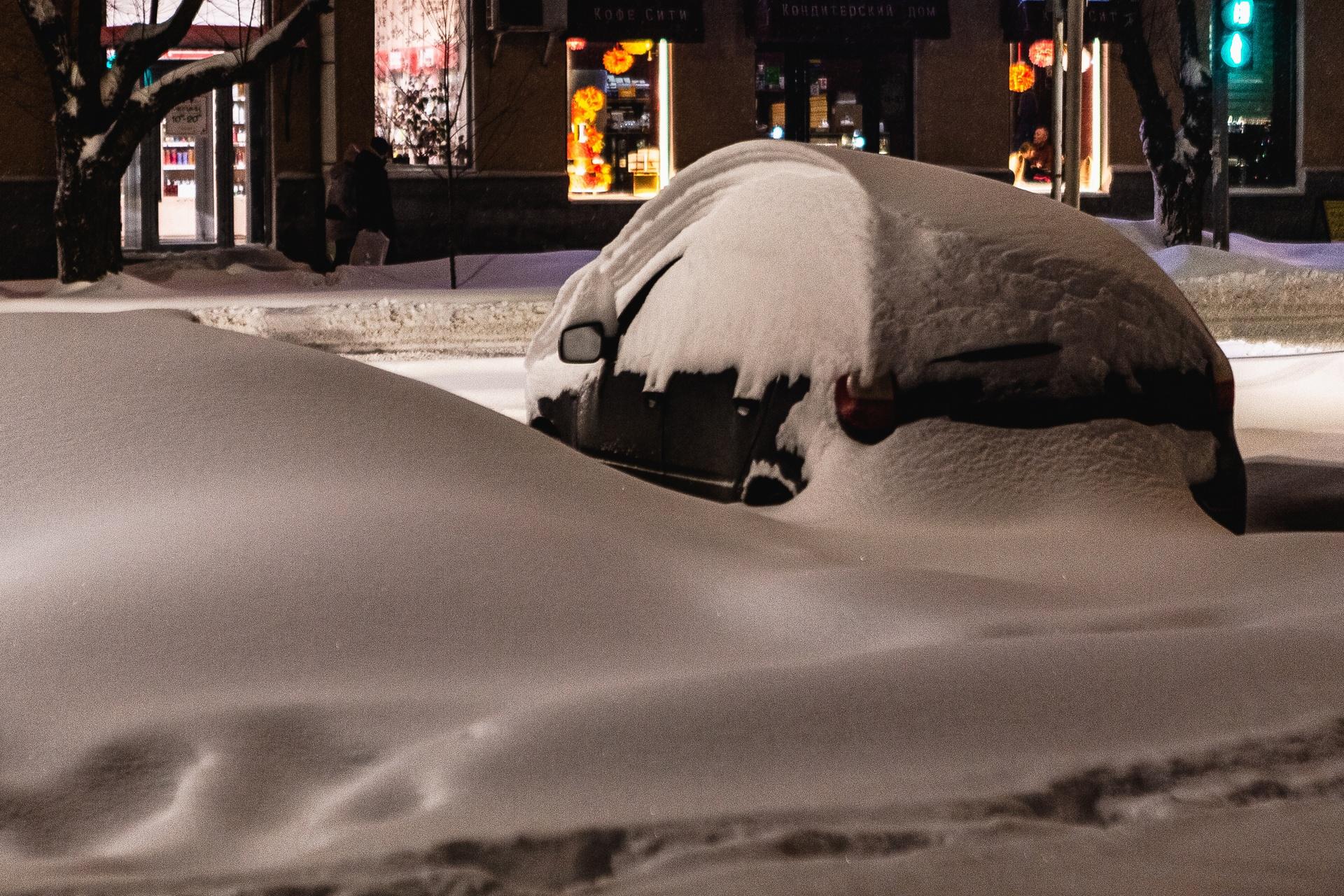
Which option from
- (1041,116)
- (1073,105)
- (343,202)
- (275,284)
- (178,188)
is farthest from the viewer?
(178,188)

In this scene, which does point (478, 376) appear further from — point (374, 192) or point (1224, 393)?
point (374, 192)

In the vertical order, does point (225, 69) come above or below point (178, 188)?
above

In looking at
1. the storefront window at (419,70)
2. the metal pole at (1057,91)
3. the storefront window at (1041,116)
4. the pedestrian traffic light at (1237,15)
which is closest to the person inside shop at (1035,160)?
Answer: the storefront window at (1041,116)

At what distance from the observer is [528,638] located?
3867 mm

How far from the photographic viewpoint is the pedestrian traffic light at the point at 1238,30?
18516 millimetres

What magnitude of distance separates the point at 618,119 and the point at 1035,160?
21.9ft

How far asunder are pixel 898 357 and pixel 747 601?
4.02ft

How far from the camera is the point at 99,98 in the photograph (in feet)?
69.6

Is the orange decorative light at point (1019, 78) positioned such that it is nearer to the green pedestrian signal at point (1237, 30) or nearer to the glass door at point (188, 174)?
the green pedestrian signal at point (1237, 30)

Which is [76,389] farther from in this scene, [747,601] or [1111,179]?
[1111,179]

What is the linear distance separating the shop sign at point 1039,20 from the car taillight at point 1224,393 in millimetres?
22594

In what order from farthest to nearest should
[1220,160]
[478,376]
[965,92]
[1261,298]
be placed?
[965,92] → [1220,160] → [1261,298] → [478,376]

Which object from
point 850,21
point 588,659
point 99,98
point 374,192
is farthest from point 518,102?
point 588,659

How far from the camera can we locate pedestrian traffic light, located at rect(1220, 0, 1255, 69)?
60.7ft
